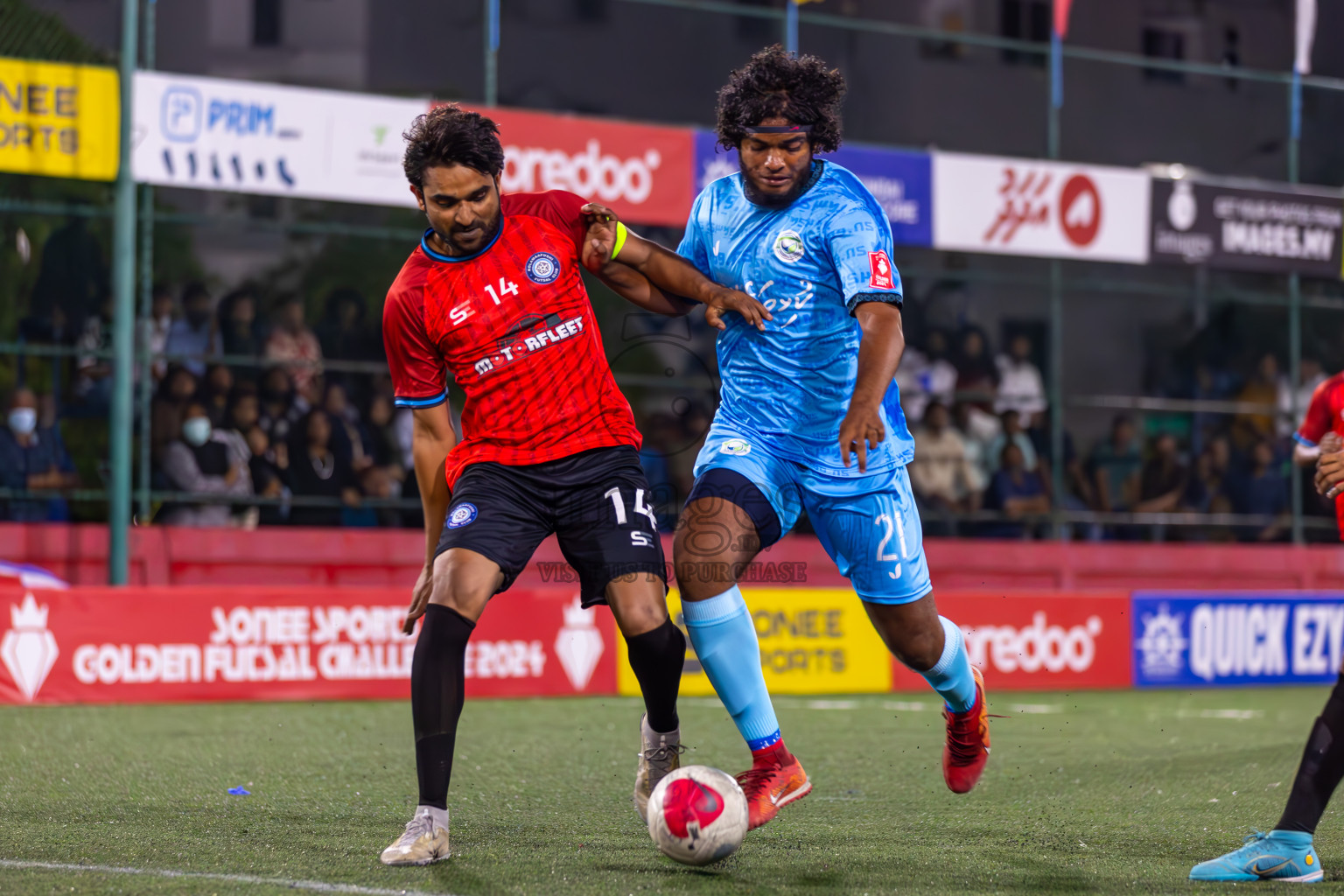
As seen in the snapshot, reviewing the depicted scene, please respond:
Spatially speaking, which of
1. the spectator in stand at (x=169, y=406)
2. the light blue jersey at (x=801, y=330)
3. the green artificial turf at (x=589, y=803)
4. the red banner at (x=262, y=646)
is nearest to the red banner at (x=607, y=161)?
the spectator in stand at (x=169, y=406)

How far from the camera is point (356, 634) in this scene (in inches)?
485

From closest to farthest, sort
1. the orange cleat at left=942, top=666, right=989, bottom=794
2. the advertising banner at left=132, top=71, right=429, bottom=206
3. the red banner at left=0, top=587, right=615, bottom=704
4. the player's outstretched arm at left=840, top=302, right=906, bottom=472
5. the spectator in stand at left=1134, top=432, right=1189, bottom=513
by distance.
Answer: the player's outstretched arm at left=840, top=302, right=906, bottom=472 < the orange cleat at left=942, top=666, right=989, bottom=794 < the red banner at left=0, top=587, right=615, bottom=704 < the advertising banner at left=132, top=71, right=429, bottom=206 < the spectator in stand at left=1134, top=432, right=1189, bottom=513

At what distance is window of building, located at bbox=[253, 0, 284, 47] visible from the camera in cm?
1711

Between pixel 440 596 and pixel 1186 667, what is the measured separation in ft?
38.3

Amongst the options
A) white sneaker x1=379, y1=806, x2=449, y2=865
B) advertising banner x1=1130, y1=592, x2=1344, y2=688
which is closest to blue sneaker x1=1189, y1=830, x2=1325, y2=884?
white sneaker x1=379, y1=806, x2=449, y2=865

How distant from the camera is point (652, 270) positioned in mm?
5461

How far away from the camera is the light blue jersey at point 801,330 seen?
535 cm

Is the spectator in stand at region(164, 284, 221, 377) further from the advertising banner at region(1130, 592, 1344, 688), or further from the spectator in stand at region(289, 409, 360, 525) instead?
the advertising banner at region(1130, 592, 1344, 688)

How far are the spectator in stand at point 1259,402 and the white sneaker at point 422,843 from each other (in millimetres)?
16960

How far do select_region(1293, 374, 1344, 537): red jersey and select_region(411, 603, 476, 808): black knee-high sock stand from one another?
3723 mm

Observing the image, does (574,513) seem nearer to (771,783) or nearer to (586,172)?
(771,783)

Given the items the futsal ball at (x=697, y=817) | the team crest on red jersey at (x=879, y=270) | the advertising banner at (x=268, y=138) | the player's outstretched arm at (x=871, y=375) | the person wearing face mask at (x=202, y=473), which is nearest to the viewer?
the futsal ball at (x=697, y=817)

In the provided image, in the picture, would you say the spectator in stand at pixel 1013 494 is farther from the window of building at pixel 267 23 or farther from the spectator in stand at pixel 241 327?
the window of building at pixel 267 23

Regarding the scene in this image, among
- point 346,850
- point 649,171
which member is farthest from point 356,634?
point 346,850
